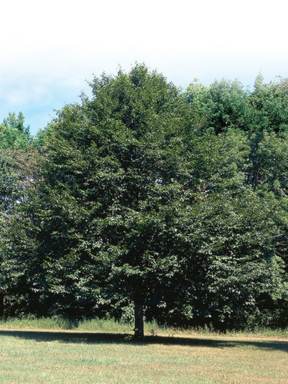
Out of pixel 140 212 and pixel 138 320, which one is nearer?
pixel 140 212

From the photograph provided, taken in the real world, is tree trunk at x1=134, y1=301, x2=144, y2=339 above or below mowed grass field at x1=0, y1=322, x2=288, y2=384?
above

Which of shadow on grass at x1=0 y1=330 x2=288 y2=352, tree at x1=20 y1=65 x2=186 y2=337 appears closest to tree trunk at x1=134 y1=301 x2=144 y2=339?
tree at x1=20 y1=65 x2=186 y2=337

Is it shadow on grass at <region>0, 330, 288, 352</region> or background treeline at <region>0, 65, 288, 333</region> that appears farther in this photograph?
shadow on grass at <region>0, 330, 288, 352</region>

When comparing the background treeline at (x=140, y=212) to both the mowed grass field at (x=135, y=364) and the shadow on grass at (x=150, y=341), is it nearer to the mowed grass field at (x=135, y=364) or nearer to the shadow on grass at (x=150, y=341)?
the shadow on grass at (x=150, y=341)

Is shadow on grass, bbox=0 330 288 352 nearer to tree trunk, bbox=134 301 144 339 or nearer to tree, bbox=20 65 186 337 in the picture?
tree trunk, bbox=134 301 144 339

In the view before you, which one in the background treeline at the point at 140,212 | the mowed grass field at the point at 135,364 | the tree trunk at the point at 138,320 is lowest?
the mowed grass field at the point at 135,364

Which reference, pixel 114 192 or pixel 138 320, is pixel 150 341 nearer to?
pixel 138 320

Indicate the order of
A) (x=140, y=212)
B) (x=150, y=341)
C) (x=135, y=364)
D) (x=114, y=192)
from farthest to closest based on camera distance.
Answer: (x=114, y=192) < (x=150, y=341) < (x=140, y=212) < (x=135, y=364)

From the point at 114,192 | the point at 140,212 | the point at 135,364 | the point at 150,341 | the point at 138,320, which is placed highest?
the point at 114,192

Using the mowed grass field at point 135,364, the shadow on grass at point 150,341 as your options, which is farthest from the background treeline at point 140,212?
the mowed grass field at point 135,364

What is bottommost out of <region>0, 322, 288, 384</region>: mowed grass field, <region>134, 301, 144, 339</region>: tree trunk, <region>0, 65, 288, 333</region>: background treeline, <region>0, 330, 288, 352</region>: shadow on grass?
<region>0, 322, 288, 384</region>: mowed grass field

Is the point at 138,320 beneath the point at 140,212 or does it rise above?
beneath

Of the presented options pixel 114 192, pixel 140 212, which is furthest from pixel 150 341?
pixel 114 192

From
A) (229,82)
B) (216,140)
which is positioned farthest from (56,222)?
(229,82)
